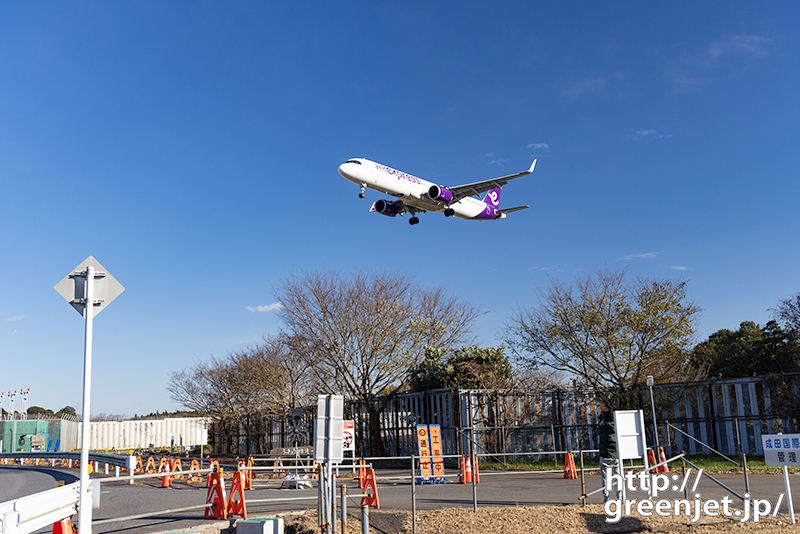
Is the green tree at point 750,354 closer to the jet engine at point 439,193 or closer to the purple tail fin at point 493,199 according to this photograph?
the purple tail fin at point 493,199

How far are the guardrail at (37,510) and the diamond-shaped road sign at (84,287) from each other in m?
2.38

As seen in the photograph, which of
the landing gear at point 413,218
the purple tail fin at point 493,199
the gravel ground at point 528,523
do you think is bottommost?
the gravel ground at point 528,523

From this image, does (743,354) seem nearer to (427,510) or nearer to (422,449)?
(422,449)

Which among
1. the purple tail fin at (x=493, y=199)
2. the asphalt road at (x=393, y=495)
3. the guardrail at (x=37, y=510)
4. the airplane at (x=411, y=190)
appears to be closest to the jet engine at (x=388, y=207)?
the airplane at (x=411, y=190)

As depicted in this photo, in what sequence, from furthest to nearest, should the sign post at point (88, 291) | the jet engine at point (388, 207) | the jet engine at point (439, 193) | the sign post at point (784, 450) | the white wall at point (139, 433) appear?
the white wall at point (139, 433)
the jet engine at point (388, 207)
the jet engine at point (439, 193)
the sign post at point (784, 450)
the sign post at point (88, 291)

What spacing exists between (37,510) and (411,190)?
61.9 ft

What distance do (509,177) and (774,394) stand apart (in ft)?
45.0

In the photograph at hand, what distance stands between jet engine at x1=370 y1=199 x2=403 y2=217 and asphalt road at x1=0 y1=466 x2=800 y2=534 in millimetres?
10171

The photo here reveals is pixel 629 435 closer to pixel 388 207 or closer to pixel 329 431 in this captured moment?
pixel 329 431

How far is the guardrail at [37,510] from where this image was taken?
543cm

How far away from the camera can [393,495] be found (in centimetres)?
1581

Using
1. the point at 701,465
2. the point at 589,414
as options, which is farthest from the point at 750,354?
the point at 701,465

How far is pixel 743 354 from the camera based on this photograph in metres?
42.4

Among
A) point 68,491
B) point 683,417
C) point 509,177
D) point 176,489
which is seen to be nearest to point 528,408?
point 683,417
